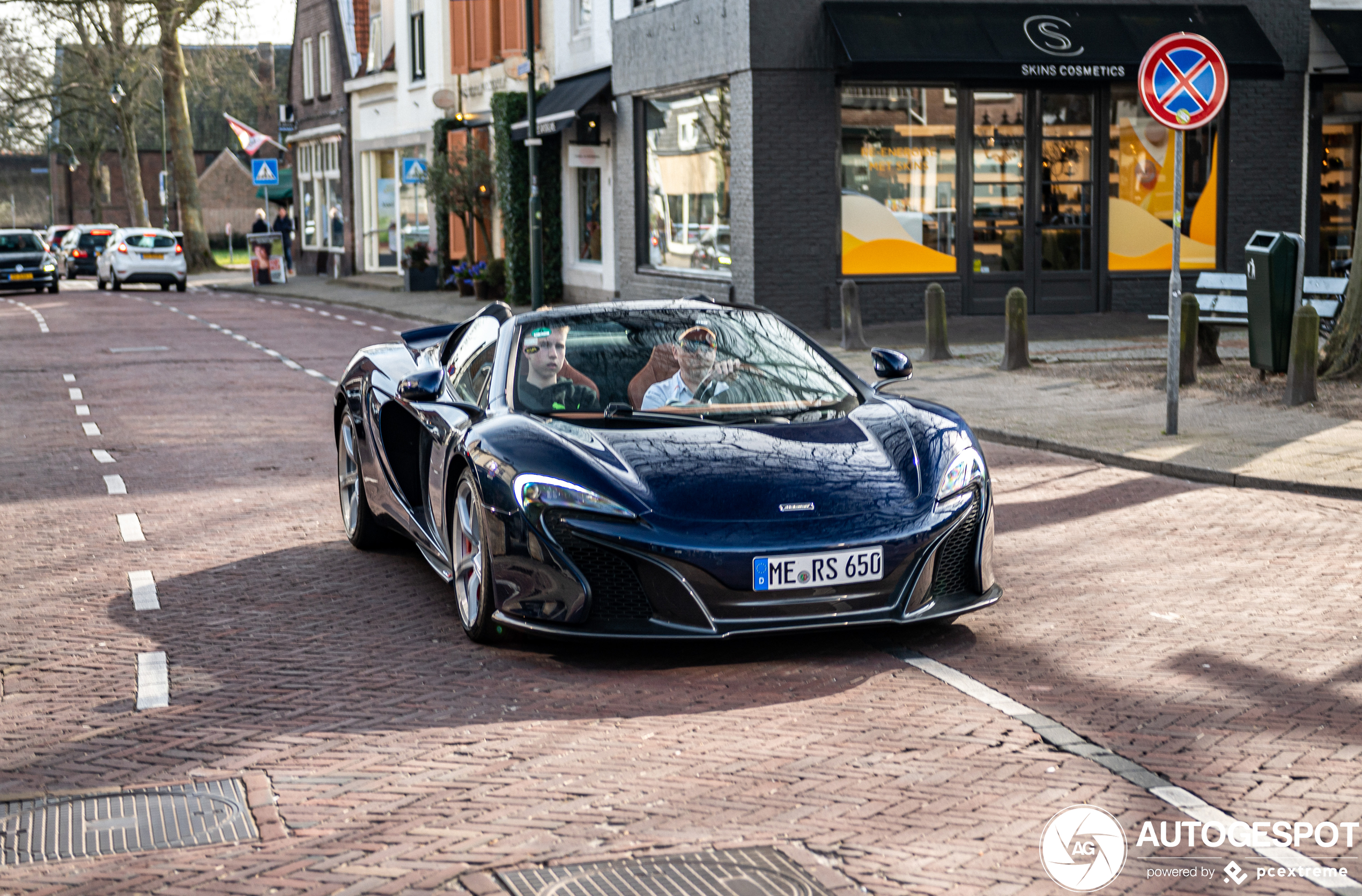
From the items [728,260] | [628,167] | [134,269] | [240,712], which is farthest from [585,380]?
[134,269]

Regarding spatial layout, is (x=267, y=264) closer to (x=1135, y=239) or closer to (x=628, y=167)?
(x=628, y=167)

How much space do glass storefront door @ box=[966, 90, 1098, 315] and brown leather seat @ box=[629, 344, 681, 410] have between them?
16.6 metres

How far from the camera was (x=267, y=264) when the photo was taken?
151 ft

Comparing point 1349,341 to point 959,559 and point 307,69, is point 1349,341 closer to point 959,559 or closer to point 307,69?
point 959,559

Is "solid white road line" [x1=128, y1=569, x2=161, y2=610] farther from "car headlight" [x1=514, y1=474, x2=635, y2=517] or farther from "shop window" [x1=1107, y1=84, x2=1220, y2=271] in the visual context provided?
"shop window" [x1=1107, y1=84, x2=1220, y2=271]

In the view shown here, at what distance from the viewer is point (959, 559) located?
6195 mm

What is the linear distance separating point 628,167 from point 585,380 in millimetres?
Answer: 21417

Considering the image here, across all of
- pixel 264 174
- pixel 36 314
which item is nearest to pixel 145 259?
pixel 264 174

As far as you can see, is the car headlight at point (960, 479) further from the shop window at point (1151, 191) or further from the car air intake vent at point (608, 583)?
the shop window at point (1151, 191)

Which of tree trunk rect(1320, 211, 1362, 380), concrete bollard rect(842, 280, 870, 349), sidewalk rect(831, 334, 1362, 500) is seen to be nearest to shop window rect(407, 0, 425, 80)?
concrete bollard rect(842, 280, 870, 349)

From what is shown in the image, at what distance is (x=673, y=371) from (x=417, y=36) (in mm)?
37393

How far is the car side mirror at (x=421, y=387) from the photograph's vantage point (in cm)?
712

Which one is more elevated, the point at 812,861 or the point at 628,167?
the point at 628,167

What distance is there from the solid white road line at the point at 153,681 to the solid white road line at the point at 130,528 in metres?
2.78
